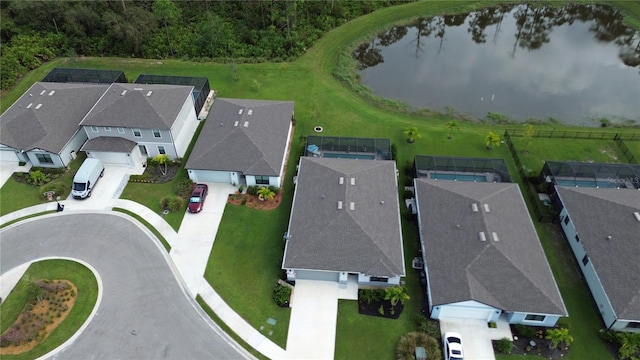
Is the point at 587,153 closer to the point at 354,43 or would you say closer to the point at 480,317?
the point at 480,317

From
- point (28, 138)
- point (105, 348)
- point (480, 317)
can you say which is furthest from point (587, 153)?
point (28, 138)

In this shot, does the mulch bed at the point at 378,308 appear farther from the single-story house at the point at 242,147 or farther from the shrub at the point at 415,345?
the single-story house at the point at 242,147

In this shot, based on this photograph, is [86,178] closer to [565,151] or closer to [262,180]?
[262,180]

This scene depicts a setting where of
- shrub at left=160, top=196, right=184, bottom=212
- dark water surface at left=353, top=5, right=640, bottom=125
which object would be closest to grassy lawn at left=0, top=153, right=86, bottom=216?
shrub at left=160, top=196, right=184, bottom=212

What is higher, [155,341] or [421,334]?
[421,334]

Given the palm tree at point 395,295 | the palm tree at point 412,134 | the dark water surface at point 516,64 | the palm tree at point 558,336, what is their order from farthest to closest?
the dark water surface at point 516,64, the palm tree at point 412,134, the palm tree at point 395,295, the palm tree at point 558,336

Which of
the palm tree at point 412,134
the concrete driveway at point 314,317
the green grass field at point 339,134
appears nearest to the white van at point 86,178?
the green grass field at point 339,134

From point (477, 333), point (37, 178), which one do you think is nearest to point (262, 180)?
point (37, 178)
